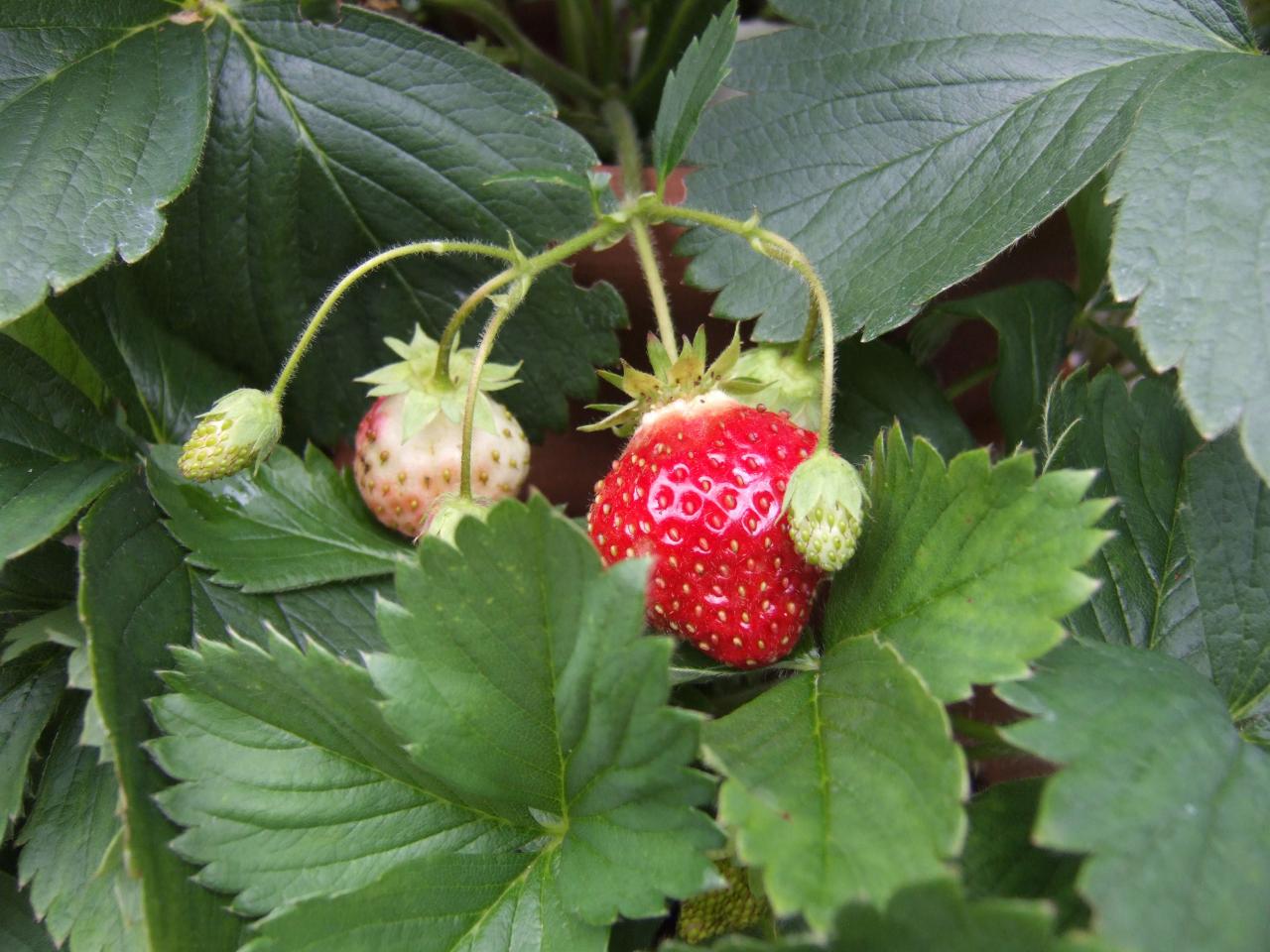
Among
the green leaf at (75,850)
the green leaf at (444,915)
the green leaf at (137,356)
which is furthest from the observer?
the green leaf at (137,356)

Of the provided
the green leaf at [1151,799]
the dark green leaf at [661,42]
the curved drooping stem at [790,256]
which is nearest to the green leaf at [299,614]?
the curved drooping stem at [790,256]

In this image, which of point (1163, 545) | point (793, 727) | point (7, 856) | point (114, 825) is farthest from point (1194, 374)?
point (7, 856)

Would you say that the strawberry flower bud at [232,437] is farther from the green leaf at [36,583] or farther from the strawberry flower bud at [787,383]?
the strawberry flower bud at [787,383]

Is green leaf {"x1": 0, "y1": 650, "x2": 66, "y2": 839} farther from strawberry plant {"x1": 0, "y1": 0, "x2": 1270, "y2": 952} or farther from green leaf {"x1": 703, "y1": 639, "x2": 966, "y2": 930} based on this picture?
green leaf {"x1": 703, "y1": 639, "x2": 966, "y2": 930}

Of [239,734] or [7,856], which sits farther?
[7,856]

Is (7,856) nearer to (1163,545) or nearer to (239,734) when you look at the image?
(239,734)

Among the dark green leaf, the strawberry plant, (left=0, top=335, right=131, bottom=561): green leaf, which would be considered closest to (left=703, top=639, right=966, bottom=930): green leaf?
the strawberry plant

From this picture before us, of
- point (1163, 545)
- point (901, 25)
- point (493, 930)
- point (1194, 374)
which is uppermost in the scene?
point (901, 25)
